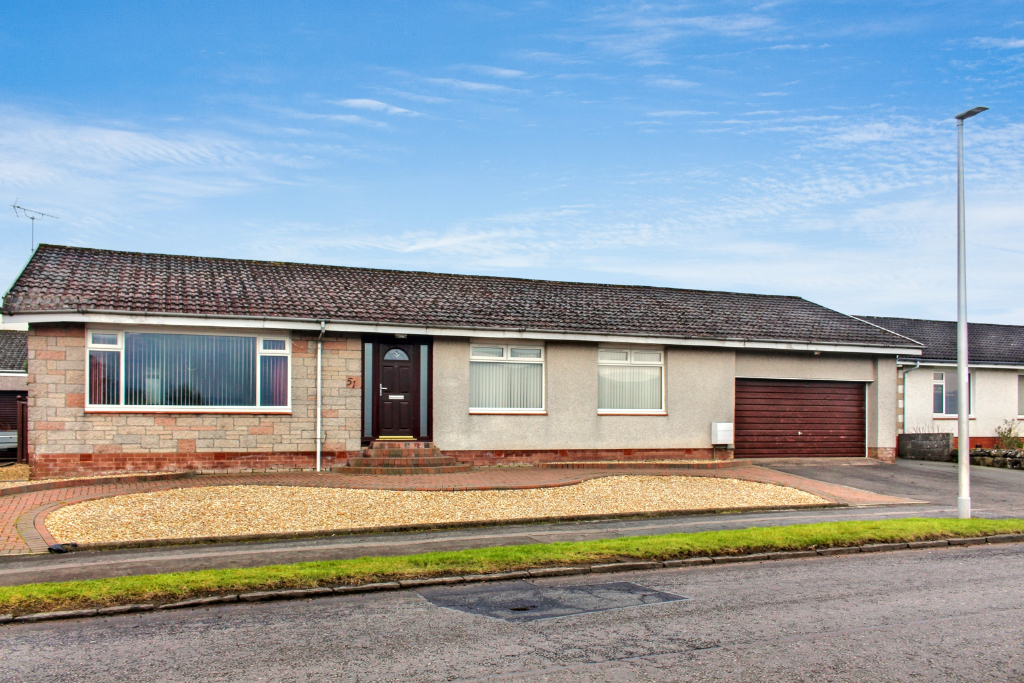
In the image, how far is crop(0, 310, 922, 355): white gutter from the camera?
53.6 ft

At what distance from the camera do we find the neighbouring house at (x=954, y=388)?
27.3m

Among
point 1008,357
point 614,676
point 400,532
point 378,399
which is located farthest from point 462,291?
point 1008,357

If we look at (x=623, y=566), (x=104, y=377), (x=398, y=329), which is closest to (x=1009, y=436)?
(x=398, y=329)

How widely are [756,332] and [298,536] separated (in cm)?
1475

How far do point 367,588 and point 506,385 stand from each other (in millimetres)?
11817

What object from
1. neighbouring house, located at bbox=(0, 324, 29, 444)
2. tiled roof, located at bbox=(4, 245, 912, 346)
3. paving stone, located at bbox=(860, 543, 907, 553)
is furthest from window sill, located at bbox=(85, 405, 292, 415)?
neighbouring house, located at bbox=(0, 324, 29, 444)

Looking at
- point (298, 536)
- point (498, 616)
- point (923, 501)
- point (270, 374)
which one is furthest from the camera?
point (270, 374)

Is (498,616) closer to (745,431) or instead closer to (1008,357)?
(745,431)

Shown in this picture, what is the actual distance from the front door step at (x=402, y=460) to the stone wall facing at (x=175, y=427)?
37cm

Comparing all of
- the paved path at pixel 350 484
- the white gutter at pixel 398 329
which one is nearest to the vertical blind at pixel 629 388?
the white gutter at pixel 398 329

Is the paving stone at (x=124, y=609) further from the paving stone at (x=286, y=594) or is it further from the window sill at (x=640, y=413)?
the window sill at (x=640, y=413)

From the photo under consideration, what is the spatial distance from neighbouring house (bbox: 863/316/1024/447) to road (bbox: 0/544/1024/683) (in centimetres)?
2018

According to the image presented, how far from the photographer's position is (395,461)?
18203 millimetres

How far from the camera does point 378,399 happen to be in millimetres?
18859
